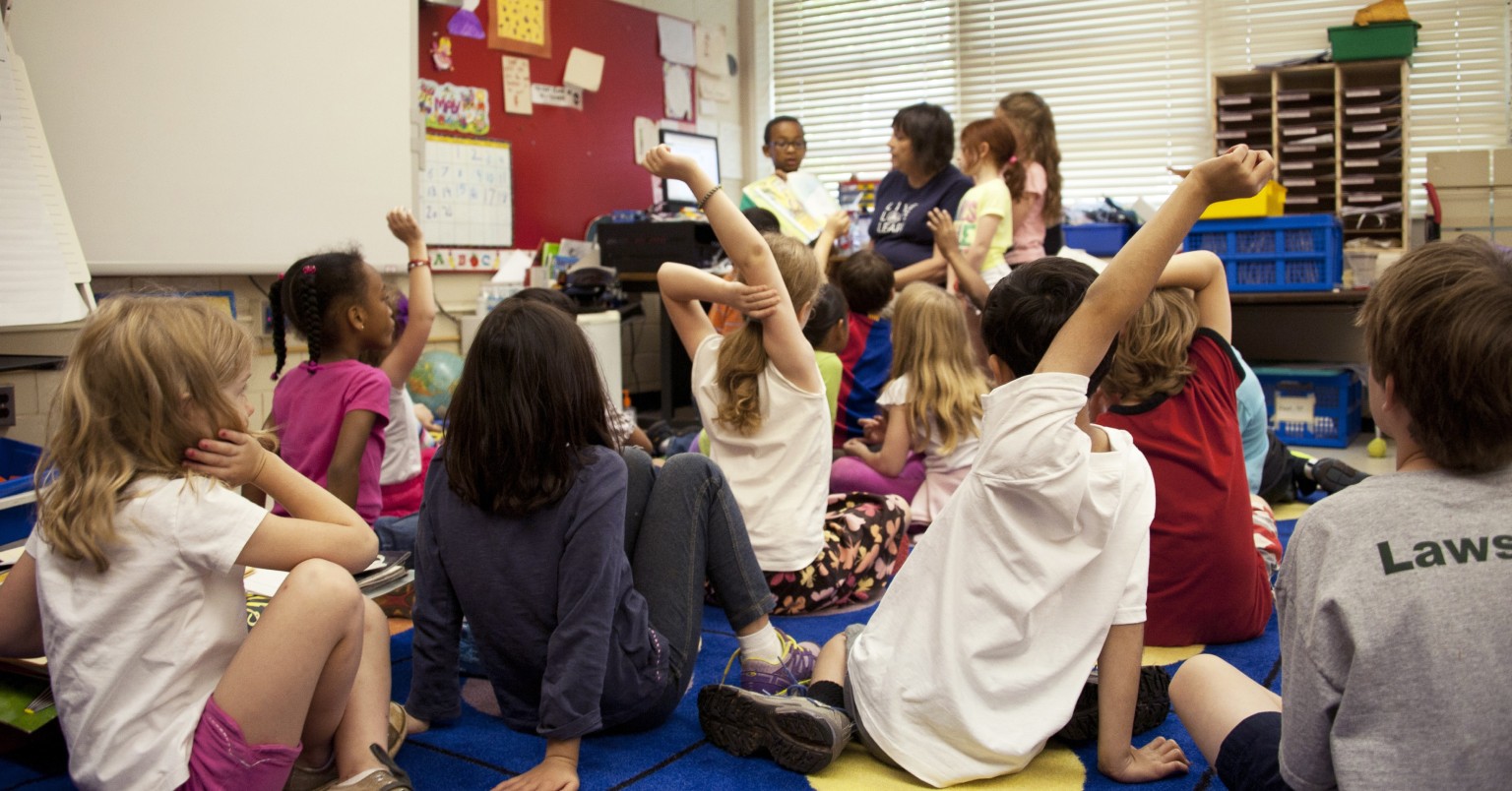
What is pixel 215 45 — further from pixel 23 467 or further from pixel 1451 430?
pixel 1451 430

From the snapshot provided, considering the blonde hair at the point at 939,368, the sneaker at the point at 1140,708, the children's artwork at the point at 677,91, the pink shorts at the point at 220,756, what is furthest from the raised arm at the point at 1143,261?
the children's artwork at the point at 677,91

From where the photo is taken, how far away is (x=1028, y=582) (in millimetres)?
1374

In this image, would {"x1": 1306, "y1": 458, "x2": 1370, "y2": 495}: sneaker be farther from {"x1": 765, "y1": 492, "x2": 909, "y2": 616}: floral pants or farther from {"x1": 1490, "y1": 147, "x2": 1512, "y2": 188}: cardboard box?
{"x1": 1490, "y1": 147, "x2": 1512, "y2": 188}: cardboard box

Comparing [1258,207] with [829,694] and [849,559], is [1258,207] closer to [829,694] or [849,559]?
[849,559]

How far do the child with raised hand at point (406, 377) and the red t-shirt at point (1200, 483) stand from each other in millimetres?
1413

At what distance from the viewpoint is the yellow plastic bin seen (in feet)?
14.6

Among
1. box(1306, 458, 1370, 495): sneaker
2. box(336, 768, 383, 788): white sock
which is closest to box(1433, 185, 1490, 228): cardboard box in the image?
box(1306, 458, 1370, 495): sneaker

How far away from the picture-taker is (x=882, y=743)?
4.92 ft

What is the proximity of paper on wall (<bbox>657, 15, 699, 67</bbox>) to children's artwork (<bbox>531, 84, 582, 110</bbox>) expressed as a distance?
63 centimetres

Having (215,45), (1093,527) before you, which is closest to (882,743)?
(1093,527)

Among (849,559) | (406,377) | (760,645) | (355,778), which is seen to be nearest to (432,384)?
(406,377)

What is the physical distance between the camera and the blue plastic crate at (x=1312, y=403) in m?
4.34

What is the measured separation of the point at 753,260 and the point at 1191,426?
798 millimetres

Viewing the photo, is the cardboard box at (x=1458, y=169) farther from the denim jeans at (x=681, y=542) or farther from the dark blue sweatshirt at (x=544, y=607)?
the dark blue sweatshirt at (x=544, y=607)
